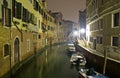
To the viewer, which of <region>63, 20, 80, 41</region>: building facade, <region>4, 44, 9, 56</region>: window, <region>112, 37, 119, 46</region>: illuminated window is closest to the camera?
<region>4, 44, 9, 56</region>: window

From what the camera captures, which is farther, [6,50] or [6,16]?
[6,16]

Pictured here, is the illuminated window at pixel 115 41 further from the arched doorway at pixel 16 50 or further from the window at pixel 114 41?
the arched doorway at pixel 16 50

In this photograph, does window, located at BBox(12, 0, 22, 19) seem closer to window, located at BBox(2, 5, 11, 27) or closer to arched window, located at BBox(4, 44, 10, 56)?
window, located at BBox(2, 5, 11, 27)

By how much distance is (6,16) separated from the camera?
15.3 metres

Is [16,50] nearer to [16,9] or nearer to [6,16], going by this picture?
[16,9]

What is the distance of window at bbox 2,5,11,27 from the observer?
47.7 feet

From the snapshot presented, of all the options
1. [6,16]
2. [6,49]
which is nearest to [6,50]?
[6,49]

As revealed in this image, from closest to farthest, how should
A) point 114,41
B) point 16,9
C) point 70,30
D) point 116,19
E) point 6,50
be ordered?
point 6,50 < point 16,9 < point 116,19 < point 114,41 < point 70,30

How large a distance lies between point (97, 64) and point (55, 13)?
6086 cm

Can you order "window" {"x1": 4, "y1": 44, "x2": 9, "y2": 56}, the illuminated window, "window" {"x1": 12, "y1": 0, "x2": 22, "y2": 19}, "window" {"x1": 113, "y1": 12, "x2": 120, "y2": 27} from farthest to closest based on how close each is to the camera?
1. the illuminated window
2. "window" {"x1": 113, "y1": 12, "x2": 120, "y2": 27}
3. "window" {"x1": 12, "y1": 0, "x2": 22, "y2": 19}
4. "window" {"x1": 4, "y1": 44, "x2": 9, "y2": 56}

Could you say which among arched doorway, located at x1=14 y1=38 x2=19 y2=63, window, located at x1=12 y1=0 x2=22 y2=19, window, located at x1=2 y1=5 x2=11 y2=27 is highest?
window, located at x1=12 y1=0 x2=22 y2=19

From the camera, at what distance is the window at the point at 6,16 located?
14.5m

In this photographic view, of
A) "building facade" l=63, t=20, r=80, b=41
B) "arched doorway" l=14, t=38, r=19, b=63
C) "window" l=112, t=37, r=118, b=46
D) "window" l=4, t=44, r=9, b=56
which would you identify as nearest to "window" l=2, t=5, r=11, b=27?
"window" l=4, t=44, r=9, b=56

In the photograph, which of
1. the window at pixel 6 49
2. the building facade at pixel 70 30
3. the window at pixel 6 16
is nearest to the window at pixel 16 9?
the window at pixel 6 16
